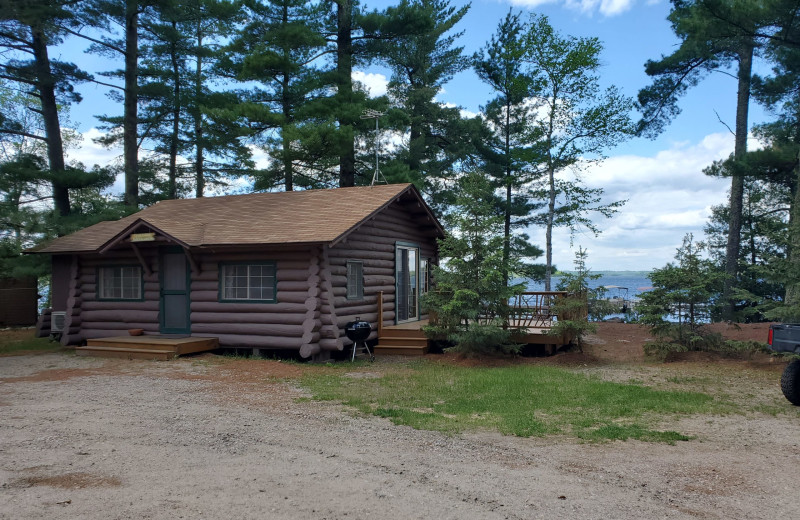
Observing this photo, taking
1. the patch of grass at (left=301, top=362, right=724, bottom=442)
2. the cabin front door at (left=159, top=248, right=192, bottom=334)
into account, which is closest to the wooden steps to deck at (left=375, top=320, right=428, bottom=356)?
the patch of grass at (left=301, top=362, right=724, bottom=442)

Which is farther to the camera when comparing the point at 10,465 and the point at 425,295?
the point at 425,295

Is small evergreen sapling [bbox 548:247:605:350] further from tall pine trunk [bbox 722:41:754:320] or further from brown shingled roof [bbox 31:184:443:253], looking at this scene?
→ tall pine trunk [bbox 722:41:754:320]

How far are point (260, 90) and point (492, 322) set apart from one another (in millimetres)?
16088

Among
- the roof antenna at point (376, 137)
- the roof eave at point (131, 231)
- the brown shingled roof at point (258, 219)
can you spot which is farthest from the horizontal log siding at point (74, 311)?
the roof antenna at point (376, 137)

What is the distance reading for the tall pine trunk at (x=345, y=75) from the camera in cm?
2253

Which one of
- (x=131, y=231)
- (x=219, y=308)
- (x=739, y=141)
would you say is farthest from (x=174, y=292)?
(x=739, y=141)

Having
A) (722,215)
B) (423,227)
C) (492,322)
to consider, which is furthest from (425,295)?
(722,215)

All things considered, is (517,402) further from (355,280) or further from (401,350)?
(355,280)

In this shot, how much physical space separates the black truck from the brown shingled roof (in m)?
8.26

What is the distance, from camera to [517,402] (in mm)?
8688

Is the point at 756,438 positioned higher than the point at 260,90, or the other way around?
the point at 260,90

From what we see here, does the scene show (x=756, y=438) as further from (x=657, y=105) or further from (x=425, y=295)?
(x=657, y=105)

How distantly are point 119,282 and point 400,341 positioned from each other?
7.94 metres

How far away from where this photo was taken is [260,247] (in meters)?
13.0
